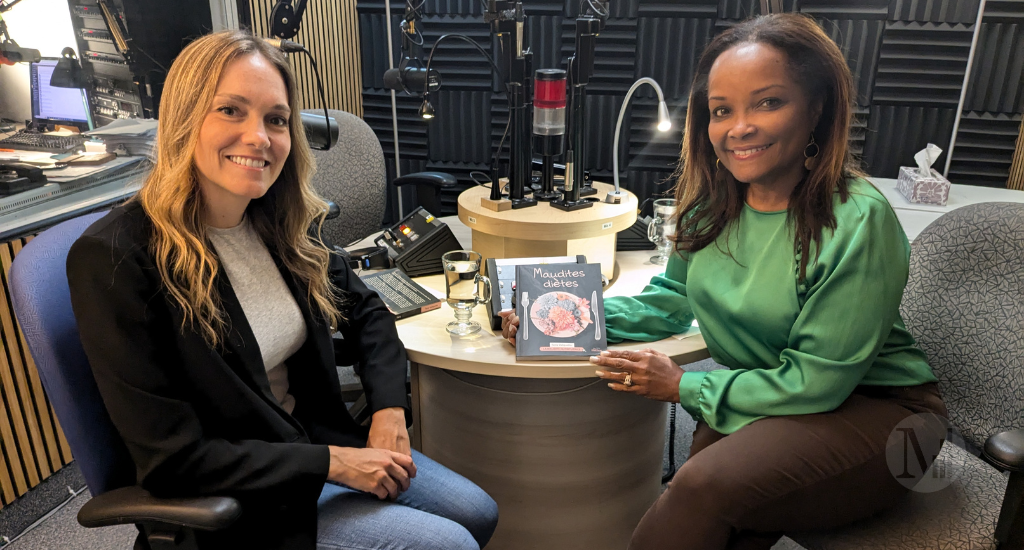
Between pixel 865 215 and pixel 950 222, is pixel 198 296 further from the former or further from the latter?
pixel 950 222

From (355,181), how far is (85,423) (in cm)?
190

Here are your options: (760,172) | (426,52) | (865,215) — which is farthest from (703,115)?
(426,52)

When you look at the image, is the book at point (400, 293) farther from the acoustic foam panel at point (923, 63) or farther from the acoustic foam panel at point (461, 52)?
the acoustic foam panel at point (923, 63)

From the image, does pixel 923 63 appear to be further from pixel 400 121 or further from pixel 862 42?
pixel 400 121

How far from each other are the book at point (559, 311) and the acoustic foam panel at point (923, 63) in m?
2.86

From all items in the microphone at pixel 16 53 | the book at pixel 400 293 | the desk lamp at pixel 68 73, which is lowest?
the book at pixel 400 293

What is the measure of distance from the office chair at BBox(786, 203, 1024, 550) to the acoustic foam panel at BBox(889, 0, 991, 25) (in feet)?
8.16

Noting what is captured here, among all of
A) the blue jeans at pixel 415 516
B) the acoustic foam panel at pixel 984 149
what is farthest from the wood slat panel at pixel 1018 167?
the blue jeans at pixel 415 516

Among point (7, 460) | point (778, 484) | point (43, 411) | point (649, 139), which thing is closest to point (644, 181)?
point (649, 139)

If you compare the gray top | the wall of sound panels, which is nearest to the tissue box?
the wall of sound panels

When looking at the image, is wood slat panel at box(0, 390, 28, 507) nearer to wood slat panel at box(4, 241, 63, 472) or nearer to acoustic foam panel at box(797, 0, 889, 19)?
wood slat panel at box(4, 241, 63, 472)

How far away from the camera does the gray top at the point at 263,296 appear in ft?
4.77

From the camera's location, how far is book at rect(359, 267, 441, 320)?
1922mm

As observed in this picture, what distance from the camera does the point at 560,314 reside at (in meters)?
1.74
